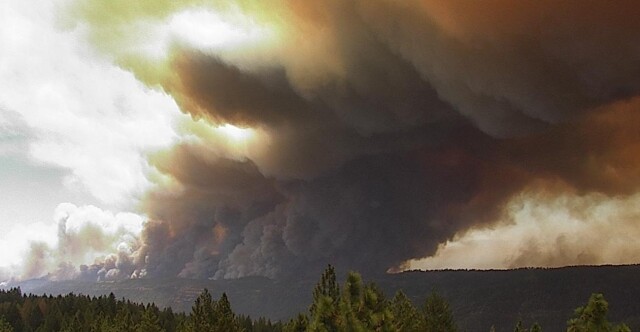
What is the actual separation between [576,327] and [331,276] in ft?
46.6

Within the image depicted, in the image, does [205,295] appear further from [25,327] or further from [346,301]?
[25,327]

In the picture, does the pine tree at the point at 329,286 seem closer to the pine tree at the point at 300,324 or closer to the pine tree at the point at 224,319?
the pine tree at the point at 300,324

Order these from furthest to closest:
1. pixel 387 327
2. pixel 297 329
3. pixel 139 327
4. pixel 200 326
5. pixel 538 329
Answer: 1. pixel 139 327
2. pixel 200 326
3. pixel 538 329
4. pixel 297 329
5. pixel 387 327

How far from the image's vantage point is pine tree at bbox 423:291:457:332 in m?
134

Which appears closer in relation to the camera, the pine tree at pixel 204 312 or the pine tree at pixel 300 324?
the pine tree at pixel 300 324

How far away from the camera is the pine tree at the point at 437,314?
134 m

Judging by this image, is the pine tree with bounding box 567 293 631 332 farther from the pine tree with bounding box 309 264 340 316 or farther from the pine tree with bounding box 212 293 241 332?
the pine tree with bounding box 212 293 241 332

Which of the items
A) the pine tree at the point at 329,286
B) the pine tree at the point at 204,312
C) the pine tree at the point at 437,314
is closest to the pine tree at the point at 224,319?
the pine tree at the point at 204,312

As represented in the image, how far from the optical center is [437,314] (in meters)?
137

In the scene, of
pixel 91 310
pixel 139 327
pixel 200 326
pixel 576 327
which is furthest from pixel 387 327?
pixel 91 310

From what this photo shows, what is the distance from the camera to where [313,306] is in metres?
32.2

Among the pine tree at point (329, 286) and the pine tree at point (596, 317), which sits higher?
the pine tree at point (329, 286)

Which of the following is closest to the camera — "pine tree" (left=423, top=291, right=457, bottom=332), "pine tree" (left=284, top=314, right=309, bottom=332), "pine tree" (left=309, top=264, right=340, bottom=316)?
"pine tree" (left=284, top=314, right=309, bottom=332)

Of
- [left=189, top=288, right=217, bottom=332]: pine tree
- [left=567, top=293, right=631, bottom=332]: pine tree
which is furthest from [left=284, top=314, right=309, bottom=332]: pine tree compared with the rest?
[left=189, top=288, right=217, bottom=332]: pine tree
